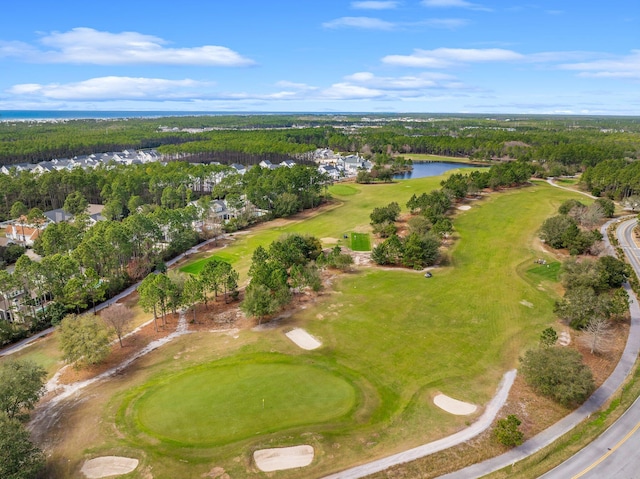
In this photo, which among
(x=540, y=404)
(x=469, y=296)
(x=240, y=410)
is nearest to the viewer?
(x=240, y=410)

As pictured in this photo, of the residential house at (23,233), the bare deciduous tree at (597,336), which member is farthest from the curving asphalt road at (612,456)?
the residential house at (23,233)

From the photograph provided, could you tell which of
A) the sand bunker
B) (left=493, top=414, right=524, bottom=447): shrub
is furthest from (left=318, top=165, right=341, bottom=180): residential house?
(left=493, top=414, right=524, bottom=447): shrub

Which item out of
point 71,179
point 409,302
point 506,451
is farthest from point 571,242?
point 71,179

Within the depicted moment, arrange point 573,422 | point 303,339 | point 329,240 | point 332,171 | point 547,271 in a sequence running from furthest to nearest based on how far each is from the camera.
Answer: point 332,171 → point 329,240 → point 547,271 → point 303,339 → point 573,422

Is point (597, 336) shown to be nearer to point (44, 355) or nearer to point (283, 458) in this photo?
point (283, 458)

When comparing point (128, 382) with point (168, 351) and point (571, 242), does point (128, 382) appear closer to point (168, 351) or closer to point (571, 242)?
point (168, 351)

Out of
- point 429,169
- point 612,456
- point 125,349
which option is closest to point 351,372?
point 612,456
